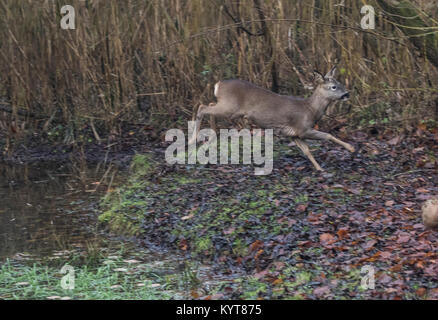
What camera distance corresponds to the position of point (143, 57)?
38.1ft

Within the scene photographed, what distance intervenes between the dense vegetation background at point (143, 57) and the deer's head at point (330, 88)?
5.00ft

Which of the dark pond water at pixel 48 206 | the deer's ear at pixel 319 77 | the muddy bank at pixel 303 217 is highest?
the deer's ear at pixel 319 77

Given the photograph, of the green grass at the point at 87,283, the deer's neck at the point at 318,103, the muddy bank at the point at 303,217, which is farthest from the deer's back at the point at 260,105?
the green grass at the point at 87,283

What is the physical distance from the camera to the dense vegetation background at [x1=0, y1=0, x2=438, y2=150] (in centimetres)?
1087

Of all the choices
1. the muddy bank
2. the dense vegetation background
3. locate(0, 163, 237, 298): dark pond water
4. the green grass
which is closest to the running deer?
the muddy bank

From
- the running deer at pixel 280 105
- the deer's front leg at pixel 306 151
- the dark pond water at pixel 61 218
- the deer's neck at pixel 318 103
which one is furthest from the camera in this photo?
the deer's neck at pixel 318 103

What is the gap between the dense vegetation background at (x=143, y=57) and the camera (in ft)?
35.7

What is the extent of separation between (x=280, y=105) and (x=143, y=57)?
3379mm

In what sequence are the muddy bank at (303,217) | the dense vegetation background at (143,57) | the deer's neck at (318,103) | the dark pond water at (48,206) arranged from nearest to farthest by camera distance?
the muddy bank at (303,217), the dark pond water at (48,206), the deer's neck at (318,103), the dense vegetation background at (143,57)

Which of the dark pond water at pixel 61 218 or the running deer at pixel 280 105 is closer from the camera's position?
the dark pond water at pixel 61 218

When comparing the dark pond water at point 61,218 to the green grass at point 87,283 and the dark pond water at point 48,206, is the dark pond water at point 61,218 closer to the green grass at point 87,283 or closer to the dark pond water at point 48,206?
the dark pond water at point 48,206
